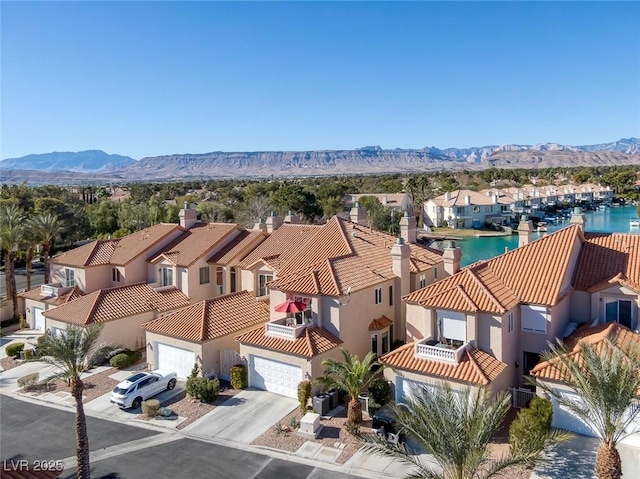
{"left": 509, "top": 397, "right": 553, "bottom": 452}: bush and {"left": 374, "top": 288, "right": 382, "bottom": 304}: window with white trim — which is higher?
{"left": 374, "top": 288, "right": 382, "bottom": 304}: window with white trim

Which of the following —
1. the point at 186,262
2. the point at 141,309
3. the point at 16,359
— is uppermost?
the point at 186,262

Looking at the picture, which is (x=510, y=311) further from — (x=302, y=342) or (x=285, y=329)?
(x=285, y=329)

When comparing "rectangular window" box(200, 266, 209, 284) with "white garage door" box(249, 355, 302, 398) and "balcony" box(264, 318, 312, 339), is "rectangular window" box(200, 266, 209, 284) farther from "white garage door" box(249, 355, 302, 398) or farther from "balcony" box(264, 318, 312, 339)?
"white garage door" box(249, 355, 302, 398)

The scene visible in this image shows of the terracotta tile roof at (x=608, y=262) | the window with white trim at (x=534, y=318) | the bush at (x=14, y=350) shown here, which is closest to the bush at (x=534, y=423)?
the window with white trim at (x=534, y=318)

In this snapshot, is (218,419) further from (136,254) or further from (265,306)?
(136,254)

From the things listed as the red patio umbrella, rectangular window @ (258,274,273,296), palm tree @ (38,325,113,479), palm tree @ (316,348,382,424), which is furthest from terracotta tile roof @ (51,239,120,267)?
palm tree @ (316,348,382,424)

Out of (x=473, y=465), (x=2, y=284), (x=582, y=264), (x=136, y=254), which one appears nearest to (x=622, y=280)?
(x=582, y=264)

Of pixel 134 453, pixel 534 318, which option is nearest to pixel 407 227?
pixel 534 318
